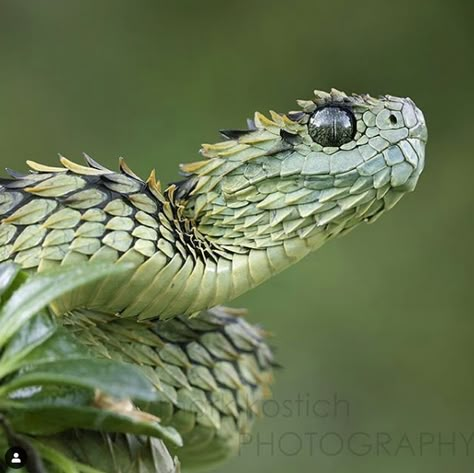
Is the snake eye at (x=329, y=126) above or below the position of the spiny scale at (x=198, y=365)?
above

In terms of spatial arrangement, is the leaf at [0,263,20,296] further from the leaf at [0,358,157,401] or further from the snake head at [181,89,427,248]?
the snake head at [181,89,427,248]

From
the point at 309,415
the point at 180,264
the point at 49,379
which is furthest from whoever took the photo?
the point at 309,415

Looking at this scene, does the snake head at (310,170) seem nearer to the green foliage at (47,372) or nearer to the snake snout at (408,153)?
the snake snout at (408,153)

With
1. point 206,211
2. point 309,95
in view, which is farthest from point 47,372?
point 309,95

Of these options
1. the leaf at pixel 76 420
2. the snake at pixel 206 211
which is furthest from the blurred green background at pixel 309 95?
the leaf at pixel 76 420

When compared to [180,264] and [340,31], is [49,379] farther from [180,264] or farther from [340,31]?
[340,31]

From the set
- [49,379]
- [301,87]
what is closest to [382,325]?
[301,87]

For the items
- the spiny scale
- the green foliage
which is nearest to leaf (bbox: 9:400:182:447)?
the green foliage
